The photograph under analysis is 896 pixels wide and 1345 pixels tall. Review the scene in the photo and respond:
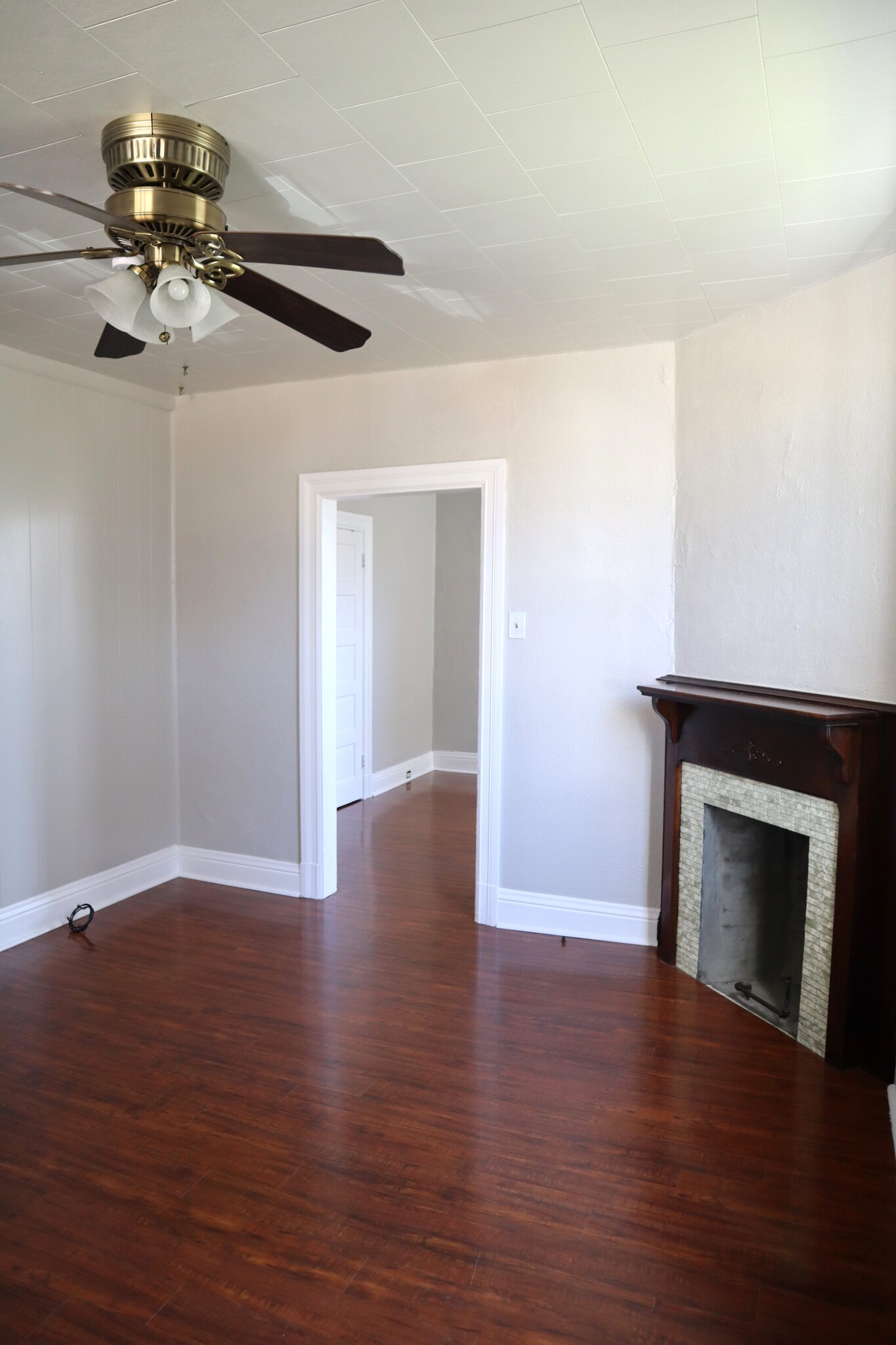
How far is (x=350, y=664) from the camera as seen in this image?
6262mm

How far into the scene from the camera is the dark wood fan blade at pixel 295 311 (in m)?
2.01

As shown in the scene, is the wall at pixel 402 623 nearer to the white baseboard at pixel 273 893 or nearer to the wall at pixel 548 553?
the wall at pixel 548 553

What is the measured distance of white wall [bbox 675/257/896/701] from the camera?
278 cm

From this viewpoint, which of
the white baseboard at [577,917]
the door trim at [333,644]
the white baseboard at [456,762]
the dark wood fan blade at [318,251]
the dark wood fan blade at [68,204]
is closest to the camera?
the dark wood fan blade at [68,204]

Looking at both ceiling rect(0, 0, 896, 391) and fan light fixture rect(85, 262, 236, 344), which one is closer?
ceiling rect(0, 0, 896, 391)

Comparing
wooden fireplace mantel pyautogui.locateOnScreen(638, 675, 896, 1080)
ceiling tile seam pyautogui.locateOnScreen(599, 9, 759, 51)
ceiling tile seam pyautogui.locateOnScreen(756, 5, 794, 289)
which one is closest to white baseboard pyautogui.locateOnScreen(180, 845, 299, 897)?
wooden fireplace mantel pyautogui.locateOnScreen(638, 675, 896, 1080)

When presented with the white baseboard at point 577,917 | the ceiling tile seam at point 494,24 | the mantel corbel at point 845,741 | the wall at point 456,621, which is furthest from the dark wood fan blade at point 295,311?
the wall at point 456,621

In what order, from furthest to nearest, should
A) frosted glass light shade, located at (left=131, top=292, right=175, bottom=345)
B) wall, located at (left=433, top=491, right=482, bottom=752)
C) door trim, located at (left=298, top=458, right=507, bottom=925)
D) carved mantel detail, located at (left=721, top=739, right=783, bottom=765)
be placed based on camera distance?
1. wall, located at (left=433, top=491, right=482, bottom=752)
2. door trim, located at (left=298, top=458, right=507, bottom=925)
3. carved mantel detail, located at (left=721, top=739, right=783, bottom=765)
4. frosted glass light shade, located at (left=131, top=292, right=175, bottom=345)

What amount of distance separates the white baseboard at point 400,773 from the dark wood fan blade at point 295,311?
4.72 meters

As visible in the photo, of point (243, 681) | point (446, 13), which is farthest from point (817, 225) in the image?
point (243, 681)

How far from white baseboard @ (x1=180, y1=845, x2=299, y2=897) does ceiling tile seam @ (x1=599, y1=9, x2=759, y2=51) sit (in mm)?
3733

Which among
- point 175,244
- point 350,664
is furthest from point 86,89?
point 350,664

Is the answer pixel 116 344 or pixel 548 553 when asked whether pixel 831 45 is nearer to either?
pixel 116 344

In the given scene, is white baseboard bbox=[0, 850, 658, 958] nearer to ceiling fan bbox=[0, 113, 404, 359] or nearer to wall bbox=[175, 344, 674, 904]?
wall bbox=[175, 344, 674, 904]
